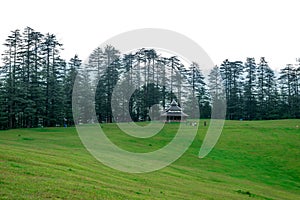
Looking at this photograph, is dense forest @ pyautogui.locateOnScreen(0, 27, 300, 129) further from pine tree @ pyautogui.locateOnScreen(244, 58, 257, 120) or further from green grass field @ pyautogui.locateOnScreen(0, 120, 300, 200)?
green grass field @ pyautogui.locateOnScreen(0, 120, 300, 200)

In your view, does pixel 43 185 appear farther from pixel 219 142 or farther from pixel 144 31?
pixel 219 142

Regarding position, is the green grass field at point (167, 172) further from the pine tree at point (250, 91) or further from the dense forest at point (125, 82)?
the pine tree at point (250, 91)

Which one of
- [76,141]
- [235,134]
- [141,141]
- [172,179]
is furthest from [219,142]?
[172,179]

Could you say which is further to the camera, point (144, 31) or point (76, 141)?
point (76, 141)

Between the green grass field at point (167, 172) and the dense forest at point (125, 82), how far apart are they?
21.9 metres

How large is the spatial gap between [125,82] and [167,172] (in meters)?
55.9

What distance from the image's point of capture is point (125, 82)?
3196 inches

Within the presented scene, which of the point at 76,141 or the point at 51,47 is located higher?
the point at 51,47

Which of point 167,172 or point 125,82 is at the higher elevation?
point 125,82

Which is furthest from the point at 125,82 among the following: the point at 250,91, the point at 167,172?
the point at 167,172

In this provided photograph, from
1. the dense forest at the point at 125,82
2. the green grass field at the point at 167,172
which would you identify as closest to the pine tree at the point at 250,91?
the dense forest at the point at 125,82

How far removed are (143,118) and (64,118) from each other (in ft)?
65.7

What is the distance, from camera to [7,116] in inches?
2393

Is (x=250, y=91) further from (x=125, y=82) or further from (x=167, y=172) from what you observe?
(x=167, y=172)
